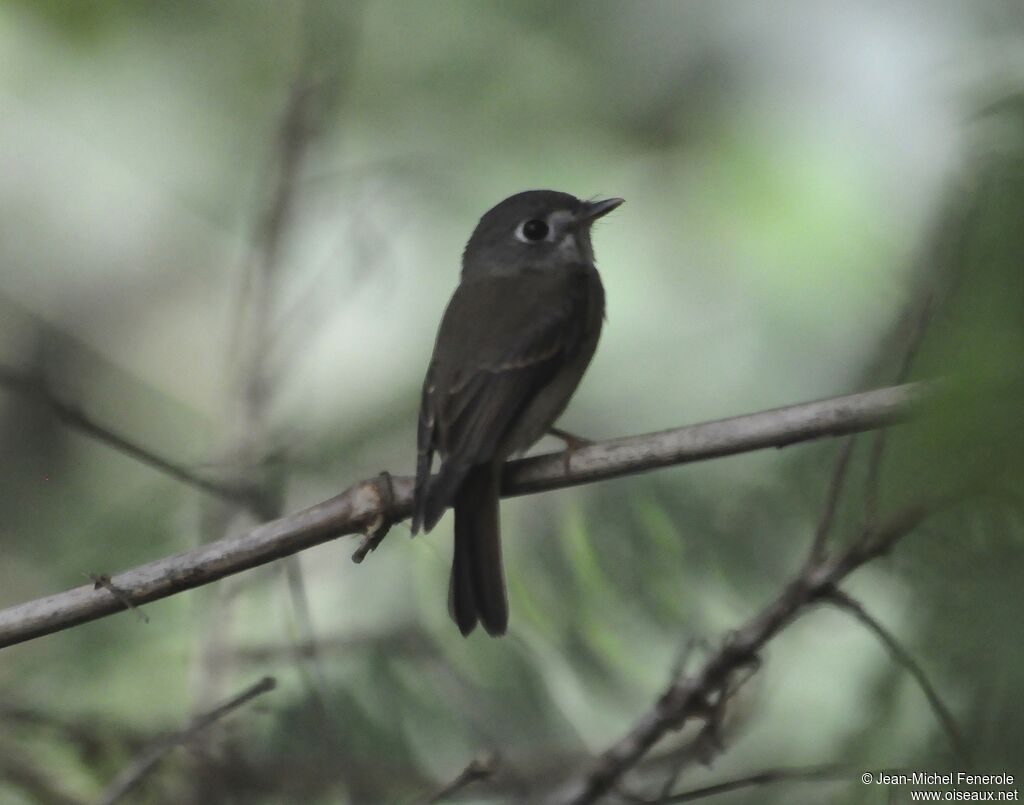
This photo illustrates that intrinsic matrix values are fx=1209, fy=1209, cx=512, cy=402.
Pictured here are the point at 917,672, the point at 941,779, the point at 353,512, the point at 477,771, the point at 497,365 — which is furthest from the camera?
the point at 497,365

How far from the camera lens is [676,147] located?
5.38 meters

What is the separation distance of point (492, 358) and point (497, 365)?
34 millimetres

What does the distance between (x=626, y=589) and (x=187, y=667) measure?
1610 millimetres

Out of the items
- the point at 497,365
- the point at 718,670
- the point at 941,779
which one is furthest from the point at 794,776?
the point at 497,365

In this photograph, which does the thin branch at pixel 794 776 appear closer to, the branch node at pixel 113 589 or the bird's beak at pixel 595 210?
the branch node at pixel 113 589

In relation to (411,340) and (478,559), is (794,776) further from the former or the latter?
(411,340)

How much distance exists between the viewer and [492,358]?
3.41 metres

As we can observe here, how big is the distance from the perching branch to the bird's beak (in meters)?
1.59

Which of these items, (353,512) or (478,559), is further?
(478,559)

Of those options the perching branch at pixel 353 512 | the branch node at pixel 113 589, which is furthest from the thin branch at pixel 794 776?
the branch node at pixel 113 589

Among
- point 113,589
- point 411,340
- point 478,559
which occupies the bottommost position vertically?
point 113,589

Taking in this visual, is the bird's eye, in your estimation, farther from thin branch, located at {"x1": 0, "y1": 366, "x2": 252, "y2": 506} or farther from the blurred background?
thin branch, located at {"x1": 0, "y1": 366, "x2": 252, "y2": 506}

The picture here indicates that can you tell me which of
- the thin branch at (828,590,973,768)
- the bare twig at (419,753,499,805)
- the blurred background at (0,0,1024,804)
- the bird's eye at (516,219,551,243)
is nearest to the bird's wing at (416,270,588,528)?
the bird's eye at (516,219,551,243)

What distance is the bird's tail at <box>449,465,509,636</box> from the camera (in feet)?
9.35
